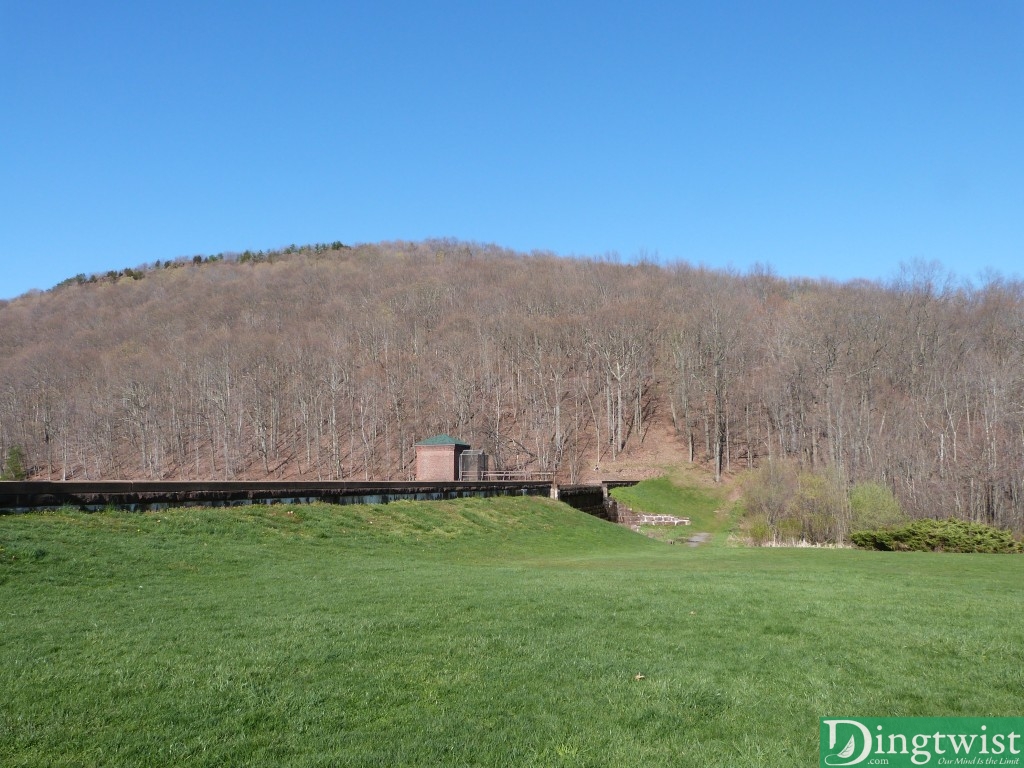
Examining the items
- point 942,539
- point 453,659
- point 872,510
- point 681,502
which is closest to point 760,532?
point 872,510

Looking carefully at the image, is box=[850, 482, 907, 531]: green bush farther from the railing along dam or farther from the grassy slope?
the railing along dam

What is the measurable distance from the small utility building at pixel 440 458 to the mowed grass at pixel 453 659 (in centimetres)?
2777

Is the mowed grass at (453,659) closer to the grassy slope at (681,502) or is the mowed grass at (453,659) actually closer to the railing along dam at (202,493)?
the railing along dam at (202,493)

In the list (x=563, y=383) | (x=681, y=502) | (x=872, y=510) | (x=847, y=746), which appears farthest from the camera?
(x=563, y=383)

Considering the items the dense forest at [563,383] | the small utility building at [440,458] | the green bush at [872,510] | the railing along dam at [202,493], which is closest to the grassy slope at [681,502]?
the dense forest at [563,383]

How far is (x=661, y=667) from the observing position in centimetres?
763

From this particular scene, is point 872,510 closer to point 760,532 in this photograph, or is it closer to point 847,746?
point 760,532

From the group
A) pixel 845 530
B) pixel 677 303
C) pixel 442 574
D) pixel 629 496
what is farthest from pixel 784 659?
pixel 677 303

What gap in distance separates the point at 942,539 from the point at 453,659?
2414 cm

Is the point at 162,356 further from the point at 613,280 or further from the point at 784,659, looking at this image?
the point at 784,659

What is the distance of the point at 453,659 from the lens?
7.75 meters

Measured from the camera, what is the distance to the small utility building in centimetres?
4312

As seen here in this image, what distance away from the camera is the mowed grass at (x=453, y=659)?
18.7ft

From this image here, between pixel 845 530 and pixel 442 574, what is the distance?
2389 centimetres
